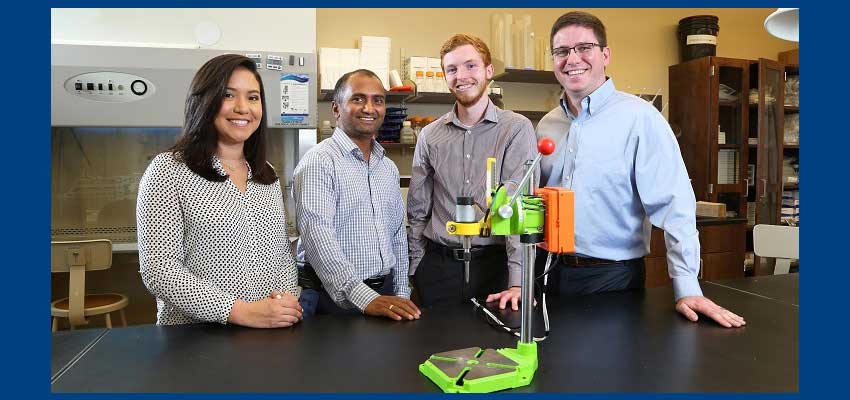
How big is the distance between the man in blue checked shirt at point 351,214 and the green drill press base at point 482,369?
463 millimetres

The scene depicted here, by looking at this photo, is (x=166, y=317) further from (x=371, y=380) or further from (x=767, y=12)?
(x=767, y=12)

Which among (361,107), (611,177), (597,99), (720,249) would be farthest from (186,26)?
(720,249)

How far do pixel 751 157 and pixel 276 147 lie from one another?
3.45m

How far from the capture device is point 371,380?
1.04 meters

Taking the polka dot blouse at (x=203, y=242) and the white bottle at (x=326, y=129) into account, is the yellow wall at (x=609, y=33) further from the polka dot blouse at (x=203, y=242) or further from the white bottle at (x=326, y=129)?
the polka dot blouse at (x=203, y=242)

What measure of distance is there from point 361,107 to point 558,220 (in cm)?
97

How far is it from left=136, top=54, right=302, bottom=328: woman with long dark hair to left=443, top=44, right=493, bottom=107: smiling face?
735 millimetres

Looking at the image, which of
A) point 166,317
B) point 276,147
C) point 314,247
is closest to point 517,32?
point 276,147

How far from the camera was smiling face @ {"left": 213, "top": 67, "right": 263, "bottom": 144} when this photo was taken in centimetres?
152

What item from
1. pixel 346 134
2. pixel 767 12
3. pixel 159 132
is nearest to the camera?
pixel 346 134

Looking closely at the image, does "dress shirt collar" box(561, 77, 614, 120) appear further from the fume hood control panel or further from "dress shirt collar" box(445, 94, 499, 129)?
the fume hood control panel

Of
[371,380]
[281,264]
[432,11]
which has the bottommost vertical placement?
[371,380]

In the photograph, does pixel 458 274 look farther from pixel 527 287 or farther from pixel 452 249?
pixel 527 287

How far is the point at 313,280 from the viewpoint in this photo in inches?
72.1
